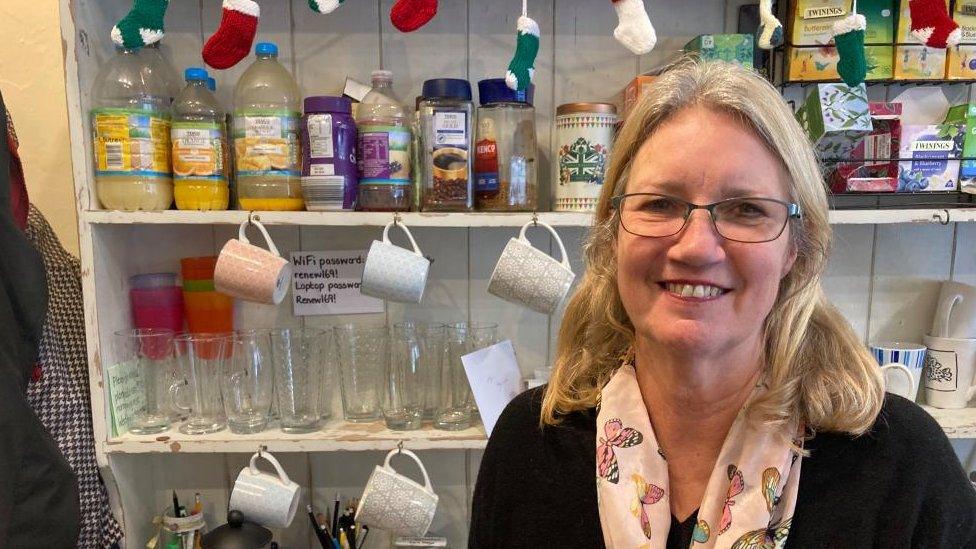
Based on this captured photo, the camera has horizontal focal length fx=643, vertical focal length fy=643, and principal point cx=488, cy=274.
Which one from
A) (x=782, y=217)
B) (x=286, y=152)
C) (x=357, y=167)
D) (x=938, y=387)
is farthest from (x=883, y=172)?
(x=286, y=152)

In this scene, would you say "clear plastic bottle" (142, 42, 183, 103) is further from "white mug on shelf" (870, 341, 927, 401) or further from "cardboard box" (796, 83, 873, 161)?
"white mug on shelf" (870, 341, 927, 401)

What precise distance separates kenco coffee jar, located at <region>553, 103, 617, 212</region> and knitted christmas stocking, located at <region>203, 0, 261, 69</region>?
1.87 ft

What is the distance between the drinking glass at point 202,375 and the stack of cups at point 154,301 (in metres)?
0.09

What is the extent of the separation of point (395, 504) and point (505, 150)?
28.1 inches

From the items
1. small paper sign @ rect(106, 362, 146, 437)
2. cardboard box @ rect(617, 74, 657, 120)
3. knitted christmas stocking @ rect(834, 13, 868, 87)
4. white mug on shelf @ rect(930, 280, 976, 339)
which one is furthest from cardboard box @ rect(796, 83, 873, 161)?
small paper sign @ rect(106, 362, 146, 437)

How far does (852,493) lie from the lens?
792 mm

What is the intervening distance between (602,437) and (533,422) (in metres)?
0.12

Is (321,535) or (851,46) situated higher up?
(851,46)

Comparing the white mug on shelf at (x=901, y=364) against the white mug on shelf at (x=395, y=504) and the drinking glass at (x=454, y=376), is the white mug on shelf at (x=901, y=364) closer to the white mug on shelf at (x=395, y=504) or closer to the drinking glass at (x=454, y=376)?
the drinking glass at (x=454, y=376)

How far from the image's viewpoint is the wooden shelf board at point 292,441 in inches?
47.6

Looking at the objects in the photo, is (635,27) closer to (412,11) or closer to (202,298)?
(412,11)

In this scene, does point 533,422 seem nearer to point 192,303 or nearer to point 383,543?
point 383,543

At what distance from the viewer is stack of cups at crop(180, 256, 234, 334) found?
1357 mm

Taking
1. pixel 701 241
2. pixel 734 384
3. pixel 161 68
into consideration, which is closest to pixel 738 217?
pixel 701 241
